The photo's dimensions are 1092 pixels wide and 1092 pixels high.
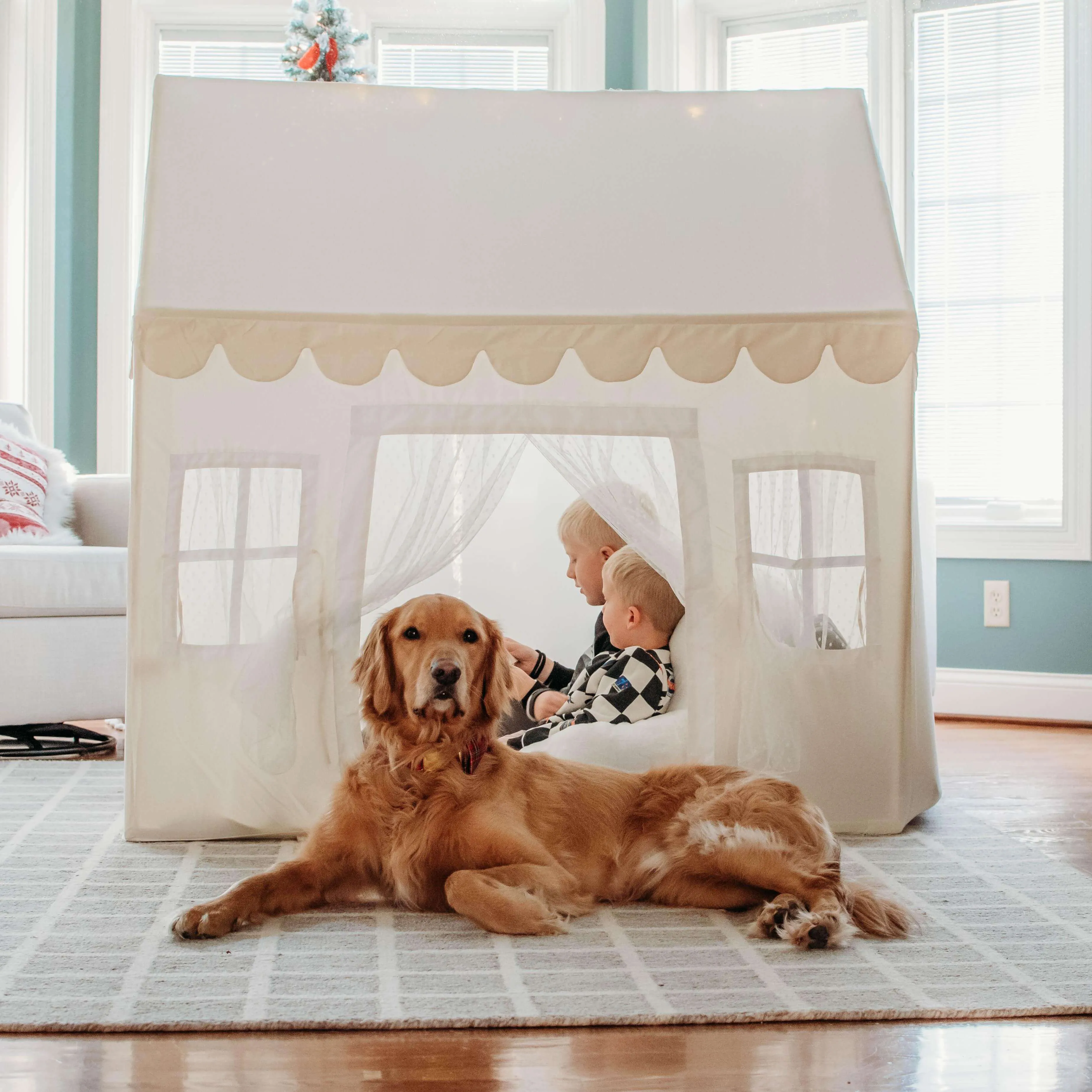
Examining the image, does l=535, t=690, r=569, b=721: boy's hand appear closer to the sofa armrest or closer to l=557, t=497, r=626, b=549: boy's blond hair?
l=557, t=497, r=626, b=549: boy's blond hair

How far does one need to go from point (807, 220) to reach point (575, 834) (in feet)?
4.35

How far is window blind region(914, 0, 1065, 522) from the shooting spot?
4.16 meters

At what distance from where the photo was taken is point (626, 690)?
2.44 metres

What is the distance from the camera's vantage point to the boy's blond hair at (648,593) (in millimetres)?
2547

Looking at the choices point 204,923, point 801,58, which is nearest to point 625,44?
point 801,58

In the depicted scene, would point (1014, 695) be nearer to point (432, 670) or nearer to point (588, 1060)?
point (432, 670)

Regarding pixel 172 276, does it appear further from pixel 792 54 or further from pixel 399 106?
pixel 792 54

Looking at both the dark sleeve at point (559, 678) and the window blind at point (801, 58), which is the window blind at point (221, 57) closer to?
the window blind at point (801, 58)

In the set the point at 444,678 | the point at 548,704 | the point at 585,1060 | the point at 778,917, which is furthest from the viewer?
the point at 548,704

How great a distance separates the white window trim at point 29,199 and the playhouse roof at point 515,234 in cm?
243

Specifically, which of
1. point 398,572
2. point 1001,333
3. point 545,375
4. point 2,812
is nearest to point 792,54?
point 1001,333

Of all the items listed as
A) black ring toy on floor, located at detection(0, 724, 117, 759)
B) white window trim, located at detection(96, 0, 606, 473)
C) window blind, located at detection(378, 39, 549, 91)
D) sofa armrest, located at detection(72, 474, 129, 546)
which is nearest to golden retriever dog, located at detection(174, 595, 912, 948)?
black ring toy on floor, located at detection(0, 724, 117, 759)

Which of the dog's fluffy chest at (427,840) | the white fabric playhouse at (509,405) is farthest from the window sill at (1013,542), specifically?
the dog's fluffy chest at (427,840)

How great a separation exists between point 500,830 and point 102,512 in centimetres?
242
